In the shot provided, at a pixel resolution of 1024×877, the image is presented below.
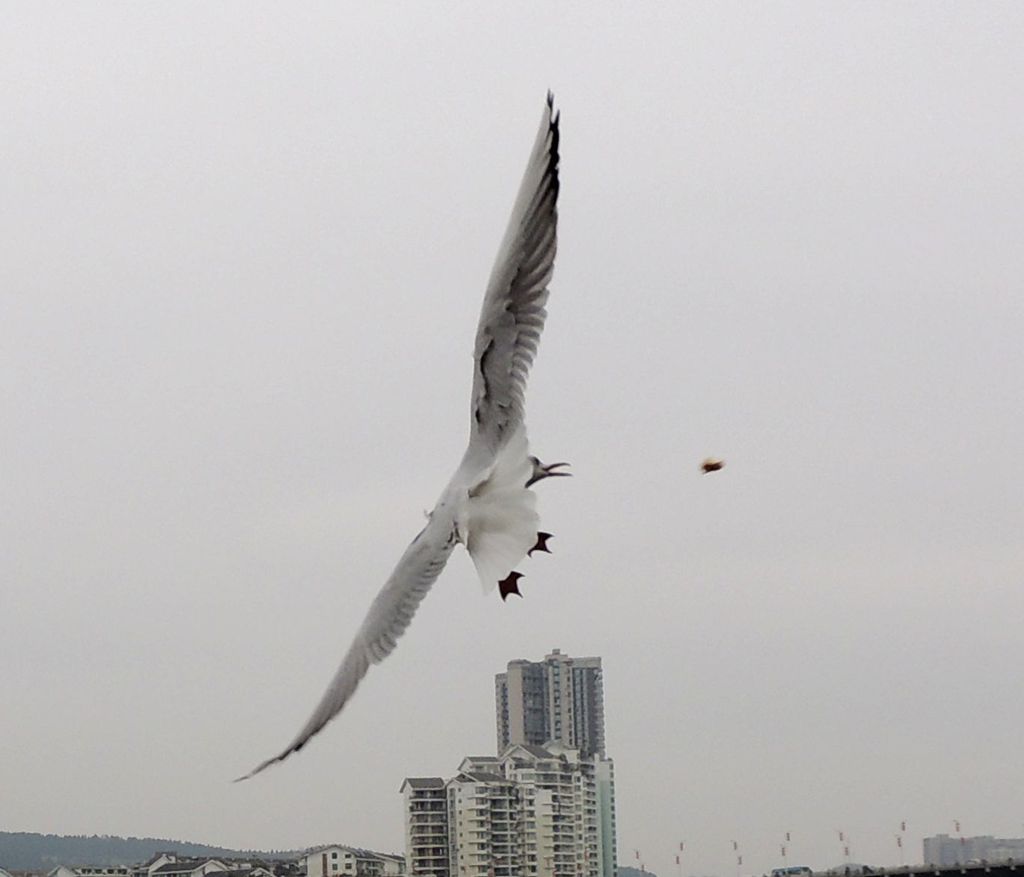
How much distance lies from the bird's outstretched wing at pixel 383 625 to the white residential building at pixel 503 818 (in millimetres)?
49718

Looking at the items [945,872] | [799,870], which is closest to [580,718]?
[799,870]

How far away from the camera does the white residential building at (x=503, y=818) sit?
177 feet

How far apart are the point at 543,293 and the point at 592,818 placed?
56.3 meters

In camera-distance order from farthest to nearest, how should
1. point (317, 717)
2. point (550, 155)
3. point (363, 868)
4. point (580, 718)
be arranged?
point (580, 718)
point (363, 868)
point (317, 717)
point (550, 155)

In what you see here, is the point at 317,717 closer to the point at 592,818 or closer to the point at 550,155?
the point at 550,155

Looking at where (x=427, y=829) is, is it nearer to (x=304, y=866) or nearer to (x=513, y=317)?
(x=304, y=866)

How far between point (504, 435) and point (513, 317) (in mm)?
282

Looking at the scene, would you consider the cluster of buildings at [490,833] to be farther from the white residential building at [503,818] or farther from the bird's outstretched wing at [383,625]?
the bird's outstretched wing at [383,625]

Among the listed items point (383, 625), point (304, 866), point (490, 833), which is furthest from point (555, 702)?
point (383, 625)

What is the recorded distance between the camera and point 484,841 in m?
53.6

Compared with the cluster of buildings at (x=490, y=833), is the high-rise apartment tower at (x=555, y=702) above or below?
above

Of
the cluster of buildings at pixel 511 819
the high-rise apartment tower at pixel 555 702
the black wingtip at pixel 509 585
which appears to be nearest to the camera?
the black wingtip at pixel 509 585

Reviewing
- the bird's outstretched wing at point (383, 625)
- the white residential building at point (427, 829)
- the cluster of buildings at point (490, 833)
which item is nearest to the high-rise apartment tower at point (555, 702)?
the cluster of buildings at point (490, 833)

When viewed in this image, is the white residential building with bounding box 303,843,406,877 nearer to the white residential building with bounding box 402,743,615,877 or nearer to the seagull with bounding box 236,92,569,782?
the white residential building with bounding box 402,743,615,877
